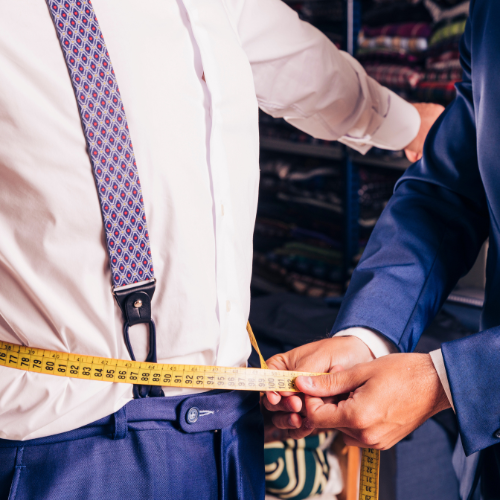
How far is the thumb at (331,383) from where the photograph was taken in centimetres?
85

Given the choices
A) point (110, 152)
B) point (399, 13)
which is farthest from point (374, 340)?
point (399, 13)

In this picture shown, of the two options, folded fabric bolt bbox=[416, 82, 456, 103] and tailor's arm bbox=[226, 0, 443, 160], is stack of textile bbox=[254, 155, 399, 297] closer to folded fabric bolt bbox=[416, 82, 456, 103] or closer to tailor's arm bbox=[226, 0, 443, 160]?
folded fabric bolt bbox=[416, 82, 456, 103]

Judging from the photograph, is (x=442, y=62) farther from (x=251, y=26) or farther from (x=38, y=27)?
(x=38, y=27)

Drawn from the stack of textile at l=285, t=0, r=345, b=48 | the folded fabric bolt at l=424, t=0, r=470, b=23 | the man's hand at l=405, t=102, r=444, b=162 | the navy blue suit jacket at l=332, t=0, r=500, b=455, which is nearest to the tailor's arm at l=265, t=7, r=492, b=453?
the navy blue suit jacket at l=332, t=0, r=500, b=455

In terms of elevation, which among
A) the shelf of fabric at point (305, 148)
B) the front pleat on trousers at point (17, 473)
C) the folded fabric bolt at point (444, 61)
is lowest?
the shelf of fabric at point (305, 148)

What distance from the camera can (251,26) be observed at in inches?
40.6

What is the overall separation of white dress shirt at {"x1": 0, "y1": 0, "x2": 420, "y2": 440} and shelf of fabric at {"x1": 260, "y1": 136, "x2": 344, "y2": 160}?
1686 mm

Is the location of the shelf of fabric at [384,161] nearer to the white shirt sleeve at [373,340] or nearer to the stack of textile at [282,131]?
the stack of textile at [282,131]

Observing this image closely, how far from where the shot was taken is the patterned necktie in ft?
2.21

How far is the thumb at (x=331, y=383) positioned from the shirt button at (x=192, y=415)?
0.18 meters

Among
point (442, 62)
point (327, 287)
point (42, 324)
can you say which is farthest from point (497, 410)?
point (327, 287)

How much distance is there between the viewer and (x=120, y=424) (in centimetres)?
73

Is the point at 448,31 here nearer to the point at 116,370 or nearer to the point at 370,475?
the point at 370,475

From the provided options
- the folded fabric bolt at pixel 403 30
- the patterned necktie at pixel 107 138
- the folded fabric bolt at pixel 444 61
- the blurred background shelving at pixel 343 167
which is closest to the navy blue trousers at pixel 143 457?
the patterned necktie at pixel 107 138
